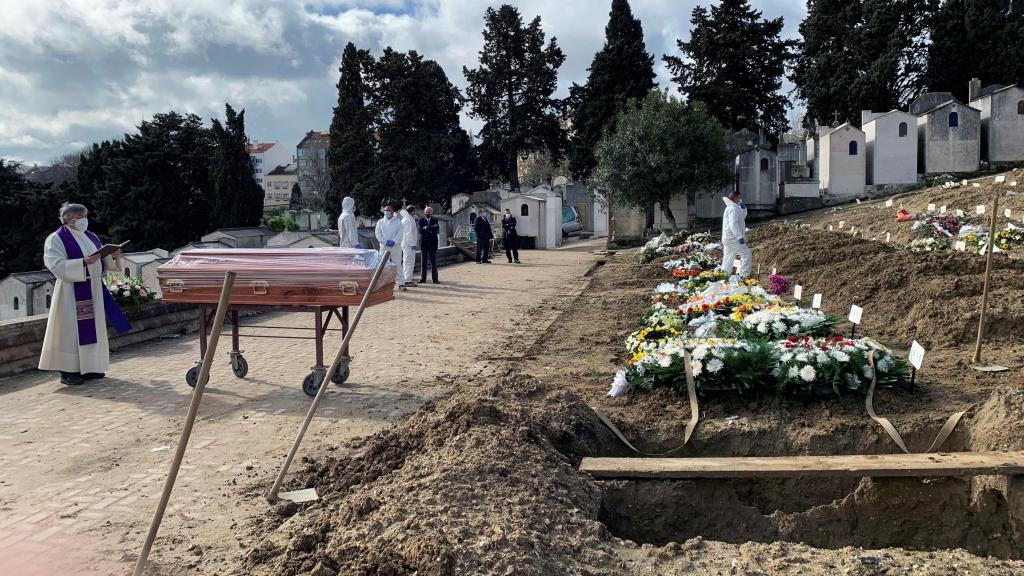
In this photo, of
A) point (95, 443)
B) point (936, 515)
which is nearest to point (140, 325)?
point (95, 443)

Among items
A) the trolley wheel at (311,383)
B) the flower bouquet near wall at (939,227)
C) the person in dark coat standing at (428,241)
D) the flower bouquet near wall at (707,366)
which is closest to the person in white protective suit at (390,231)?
the person in dark coat standing at (428,241)

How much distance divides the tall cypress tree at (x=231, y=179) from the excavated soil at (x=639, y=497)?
46764 mm

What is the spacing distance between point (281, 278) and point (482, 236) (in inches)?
689

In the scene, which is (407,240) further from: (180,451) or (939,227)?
(939,227)

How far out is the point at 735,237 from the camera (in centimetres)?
1520

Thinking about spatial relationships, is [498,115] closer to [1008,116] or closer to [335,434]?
[1008,116]

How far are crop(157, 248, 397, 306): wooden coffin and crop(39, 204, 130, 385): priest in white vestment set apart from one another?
1.16m

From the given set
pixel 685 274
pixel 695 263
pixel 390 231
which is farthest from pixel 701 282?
pixel 390 231

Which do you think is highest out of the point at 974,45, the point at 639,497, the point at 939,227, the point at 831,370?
the point at 974,45

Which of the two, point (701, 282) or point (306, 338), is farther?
point (701, 282)

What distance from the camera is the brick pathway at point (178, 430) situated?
4.23 metres

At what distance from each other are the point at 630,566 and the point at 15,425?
6.07 m

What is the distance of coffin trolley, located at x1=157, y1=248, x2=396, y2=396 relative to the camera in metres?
7.41

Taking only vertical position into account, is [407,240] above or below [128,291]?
above
